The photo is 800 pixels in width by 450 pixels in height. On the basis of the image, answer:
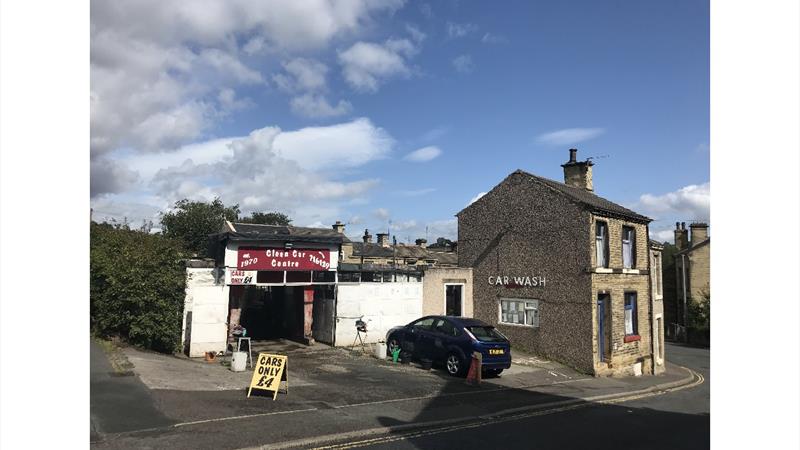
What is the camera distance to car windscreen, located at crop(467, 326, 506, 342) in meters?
15.4

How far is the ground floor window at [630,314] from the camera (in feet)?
75.3

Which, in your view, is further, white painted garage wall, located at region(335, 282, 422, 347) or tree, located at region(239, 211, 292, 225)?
tree, located at region(239, 211, 292, 225)

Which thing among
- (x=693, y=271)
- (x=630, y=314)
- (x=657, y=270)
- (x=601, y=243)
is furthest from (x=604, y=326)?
(x=693, y=271)

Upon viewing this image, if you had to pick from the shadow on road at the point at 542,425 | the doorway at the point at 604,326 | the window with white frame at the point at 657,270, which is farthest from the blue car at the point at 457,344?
the window with white frame at the point at 657,270

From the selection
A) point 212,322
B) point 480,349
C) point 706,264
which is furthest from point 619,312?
point 706,264

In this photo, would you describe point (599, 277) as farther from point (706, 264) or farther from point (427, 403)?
point (706, 264)

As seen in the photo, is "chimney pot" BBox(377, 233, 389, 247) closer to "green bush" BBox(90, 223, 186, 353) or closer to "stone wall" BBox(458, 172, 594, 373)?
"stone wall" BBox(458, 172, 594, 373)

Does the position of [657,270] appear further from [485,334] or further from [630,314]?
[485,334]

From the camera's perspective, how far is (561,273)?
68.6 feet

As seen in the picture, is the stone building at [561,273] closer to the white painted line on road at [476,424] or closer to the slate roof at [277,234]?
the white painted line on road at [476,424]

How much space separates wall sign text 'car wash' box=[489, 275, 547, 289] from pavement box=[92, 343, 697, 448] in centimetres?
445

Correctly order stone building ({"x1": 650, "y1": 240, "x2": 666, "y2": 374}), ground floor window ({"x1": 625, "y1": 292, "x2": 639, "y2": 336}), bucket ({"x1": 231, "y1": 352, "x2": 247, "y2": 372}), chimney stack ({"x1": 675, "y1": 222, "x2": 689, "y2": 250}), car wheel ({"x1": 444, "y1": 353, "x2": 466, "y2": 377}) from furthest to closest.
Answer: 1. chimney stack ({"x1": 675, "y1": 222, "x2": 689, "y2": 250})
2. stone building ({"x1": 650, "y1": 240, "x2": 666, "y2": 374})
3. ground floor window ({"x1": 625, "y1": 292, "x2": 639, "y2": 336})
4. car wheel ({"x1": 444, "y1": 353, "x2": 466, "y2": 377})
5. bucket ({"x1": 231, "y1": 352, "x2": 247, "y2": 372})

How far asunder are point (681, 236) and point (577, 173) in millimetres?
25377

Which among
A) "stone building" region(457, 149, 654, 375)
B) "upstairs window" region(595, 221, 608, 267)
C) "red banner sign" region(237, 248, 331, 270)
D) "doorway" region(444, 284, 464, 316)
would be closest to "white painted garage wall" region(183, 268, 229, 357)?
"red banner sign" region(237, 248, 331, 270)
